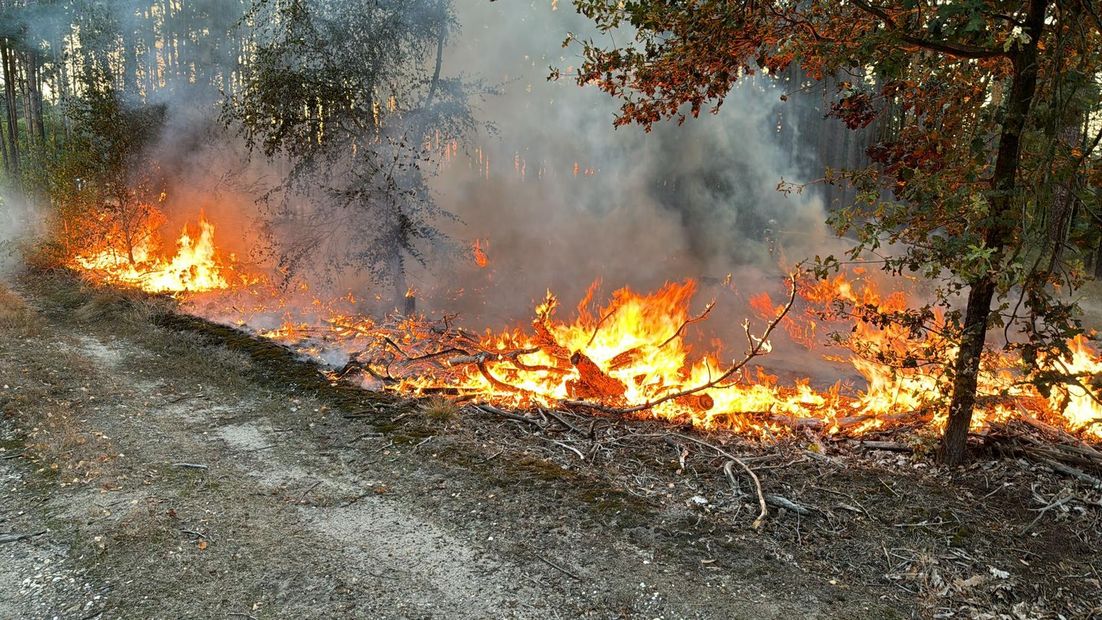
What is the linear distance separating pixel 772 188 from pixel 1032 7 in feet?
48.3

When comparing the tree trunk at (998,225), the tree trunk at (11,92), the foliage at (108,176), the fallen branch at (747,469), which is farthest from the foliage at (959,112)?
the tree trunk at (11,92)

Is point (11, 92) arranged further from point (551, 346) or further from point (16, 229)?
point (551, 346)

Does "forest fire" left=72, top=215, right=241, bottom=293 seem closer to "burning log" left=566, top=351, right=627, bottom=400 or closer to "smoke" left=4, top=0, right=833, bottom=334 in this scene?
"smoke" left=4, top=0, right=833, bottom=334

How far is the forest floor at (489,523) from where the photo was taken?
3600 millimetres

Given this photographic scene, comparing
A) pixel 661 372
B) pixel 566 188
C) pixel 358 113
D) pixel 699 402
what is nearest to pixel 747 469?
pixel 699 402

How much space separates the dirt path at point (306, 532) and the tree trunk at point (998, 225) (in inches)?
77.6

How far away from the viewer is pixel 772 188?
710 inches

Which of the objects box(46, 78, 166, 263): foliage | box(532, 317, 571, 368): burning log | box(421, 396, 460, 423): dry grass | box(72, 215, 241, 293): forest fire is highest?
box(46, 78, 166, 263): foliage

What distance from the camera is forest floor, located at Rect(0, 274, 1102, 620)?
11.8 ft

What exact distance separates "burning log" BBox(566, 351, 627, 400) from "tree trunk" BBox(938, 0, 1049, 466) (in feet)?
10.1

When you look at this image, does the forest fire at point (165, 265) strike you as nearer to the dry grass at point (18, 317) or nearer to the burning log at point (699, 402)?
the dry grass at point (18, 317)

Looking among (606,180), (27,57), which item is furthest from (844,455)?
(27,57)

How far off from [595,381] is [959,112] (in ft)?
13.4

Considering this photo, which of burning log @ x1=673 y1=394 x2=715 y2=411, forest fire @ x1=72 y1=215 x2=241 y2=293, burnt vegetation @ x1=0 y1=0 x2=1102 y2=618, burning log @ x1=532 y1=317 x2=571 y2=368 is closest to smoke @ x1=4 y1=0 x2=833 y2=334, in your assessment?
forest fire @ x1=72 y1=215 x2=241 y2=293
